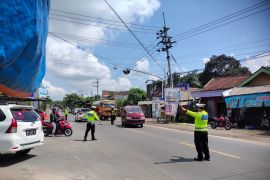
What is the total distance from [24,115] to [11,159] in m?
1.51

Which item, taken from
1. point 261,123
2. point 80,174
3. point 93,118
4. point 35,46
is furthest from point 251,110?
point 35,46

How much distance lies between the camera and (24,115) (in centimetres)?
1109

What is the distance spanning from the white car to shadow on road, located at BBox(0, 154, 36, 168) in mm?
423

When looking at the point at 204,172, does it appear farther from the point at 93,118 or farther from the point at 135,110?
the point at 135,110

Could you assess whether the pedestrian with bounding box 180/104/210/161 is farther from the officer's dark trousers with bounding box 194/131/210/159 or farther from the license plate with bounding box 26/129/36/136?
the license plate with bounding box 26/129/36/136

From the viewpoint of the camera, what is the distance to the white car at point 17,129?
10000 mm

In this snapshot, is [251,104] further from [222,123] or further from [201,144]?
[201,144]

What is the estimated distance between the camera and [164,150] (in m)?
13.5

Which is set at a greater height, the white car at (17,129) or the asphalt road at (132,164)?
the white car at (17,129)

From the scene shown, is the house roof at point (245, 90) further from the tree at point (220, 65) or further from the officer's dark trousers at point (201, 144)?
the tree at point (220, 65)

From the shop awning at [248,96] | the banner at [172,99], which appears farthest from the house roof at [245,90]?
the banner at [172,99]

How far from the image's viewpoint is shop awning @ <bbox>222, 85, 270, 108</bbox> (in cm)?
2681

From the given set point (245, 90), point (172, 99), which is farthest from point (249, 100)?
point (172, 99)

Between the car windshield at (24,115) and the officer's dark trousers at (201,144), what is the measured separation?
546 cm
